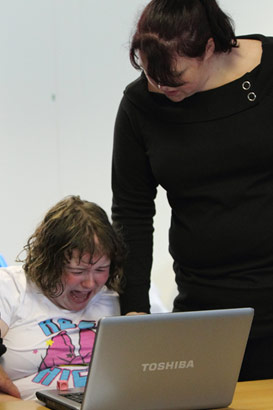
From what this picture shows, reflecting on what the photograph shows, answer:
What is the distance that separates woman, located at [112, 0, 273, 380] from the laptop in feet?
0.85

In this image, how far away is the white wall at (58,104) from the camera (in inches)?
123

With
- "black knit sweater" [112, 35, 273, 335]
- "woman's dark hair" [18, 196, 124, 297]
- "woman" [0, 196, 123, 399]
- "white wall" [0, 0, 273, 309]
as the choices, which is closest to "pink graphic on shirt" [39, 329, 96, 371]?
"woman" [0, 196, 123, 399]

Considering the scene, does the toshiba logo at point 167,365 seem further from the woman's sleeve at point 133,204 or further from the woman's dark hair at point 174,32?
the woman's dark hair at point 174,32

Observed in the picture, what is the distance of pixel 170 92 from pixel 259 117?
0.19 meters

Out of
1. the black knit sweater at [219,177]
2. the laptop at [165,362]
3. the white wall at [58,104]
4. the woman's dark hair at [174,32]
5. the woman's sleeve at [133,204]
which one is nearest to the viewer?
the laptop at [165,362]

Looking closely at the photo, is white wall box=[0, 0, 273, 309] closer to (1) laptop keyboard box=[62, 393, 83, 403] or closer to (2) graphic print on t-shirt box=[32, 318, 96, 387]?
(2) graphic print on t-shirt box=[32, 318, 96, 387]

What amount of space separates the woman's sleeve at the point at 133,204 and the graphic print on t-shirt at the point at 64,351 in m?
0.12

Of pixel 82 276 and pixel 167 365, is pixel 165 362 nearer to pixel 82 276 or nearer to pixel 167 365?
pixel 167 365

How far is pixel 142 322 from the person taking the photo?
126 cm

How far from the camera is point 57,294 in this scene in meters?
1.83

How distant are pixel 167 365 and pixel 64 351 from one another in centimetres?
52

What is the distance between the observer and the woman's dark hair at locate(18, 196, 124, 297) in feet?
5.92

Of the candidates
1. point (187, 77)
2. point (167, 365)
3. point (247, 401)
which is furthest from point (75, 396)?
point (187, 77)

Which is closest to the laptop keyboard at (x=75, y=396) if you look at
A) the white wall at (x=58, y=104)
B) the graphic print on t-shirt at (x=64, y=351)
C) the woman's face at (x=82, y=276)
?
the graphic print on t-shirt at (x=64, y=351)
